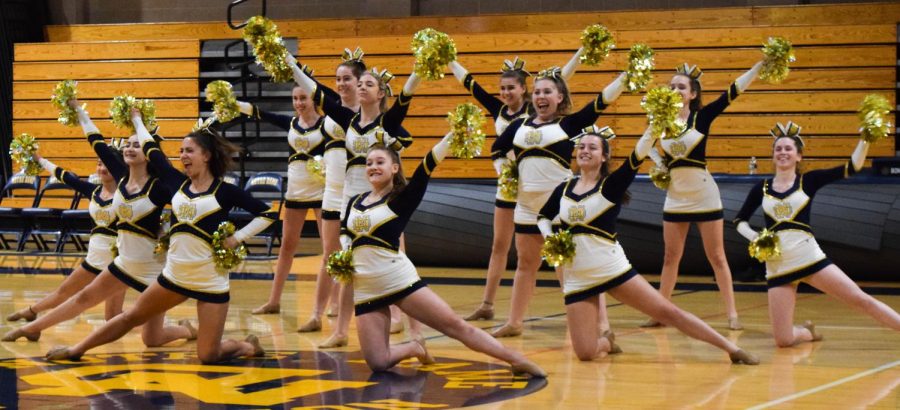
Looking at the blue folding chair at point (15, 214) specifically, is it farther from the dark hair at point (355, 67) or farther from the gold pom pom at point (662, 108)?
the gold pom pom at point (662, 108)

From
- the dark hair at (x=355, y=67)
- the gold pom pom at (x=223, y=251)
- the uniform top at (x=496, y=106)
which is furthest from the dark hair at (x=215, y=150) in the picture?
the uniform top at (x=496, y=106)

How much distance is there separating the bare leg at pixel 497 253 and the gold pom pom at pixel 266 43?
1.57 meters

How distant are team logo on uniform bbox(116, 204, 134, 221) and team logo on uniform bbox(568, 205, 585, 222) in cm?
227

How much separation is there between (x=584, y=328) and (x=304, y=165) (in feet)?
8.77

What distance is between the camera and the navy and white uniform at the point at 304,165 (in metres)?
7.46

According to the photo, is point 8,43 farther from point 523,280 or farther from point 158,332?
point 523,280

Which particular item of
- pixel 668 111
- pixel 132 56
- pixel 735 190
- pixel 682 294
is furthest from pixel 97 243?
pixel 132 56

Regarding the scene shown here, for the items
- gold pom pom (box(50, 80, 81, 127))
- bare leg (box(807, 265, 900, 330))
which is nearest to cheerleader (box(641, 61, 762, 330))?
bare leg (box(807, 265, 900, 330))

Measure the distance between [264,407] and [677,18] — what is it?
9541 millimetres

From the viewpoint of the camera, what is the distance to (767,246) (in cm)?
604

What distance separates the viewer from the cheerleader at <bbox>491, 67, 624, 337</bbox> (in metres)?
6.30

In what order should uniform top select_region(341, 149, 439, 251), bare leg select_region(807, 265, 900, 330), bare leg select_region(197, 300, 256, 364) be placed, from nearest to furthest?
uniform top select_region(341, 149, 439, 251), bare leg select_region(197, 300, 256, 364), bare leg select_region(807, 265, 900, 330)

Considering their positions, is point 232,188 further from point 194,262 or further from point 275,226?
point 275,226

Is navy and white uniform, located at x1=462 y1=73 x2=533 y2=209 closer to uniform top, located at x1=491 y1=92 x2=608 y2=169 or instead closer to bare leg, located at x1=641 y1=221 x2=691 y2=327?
uniform top, located at x1=491 y1=92 x2=608 y2=169
